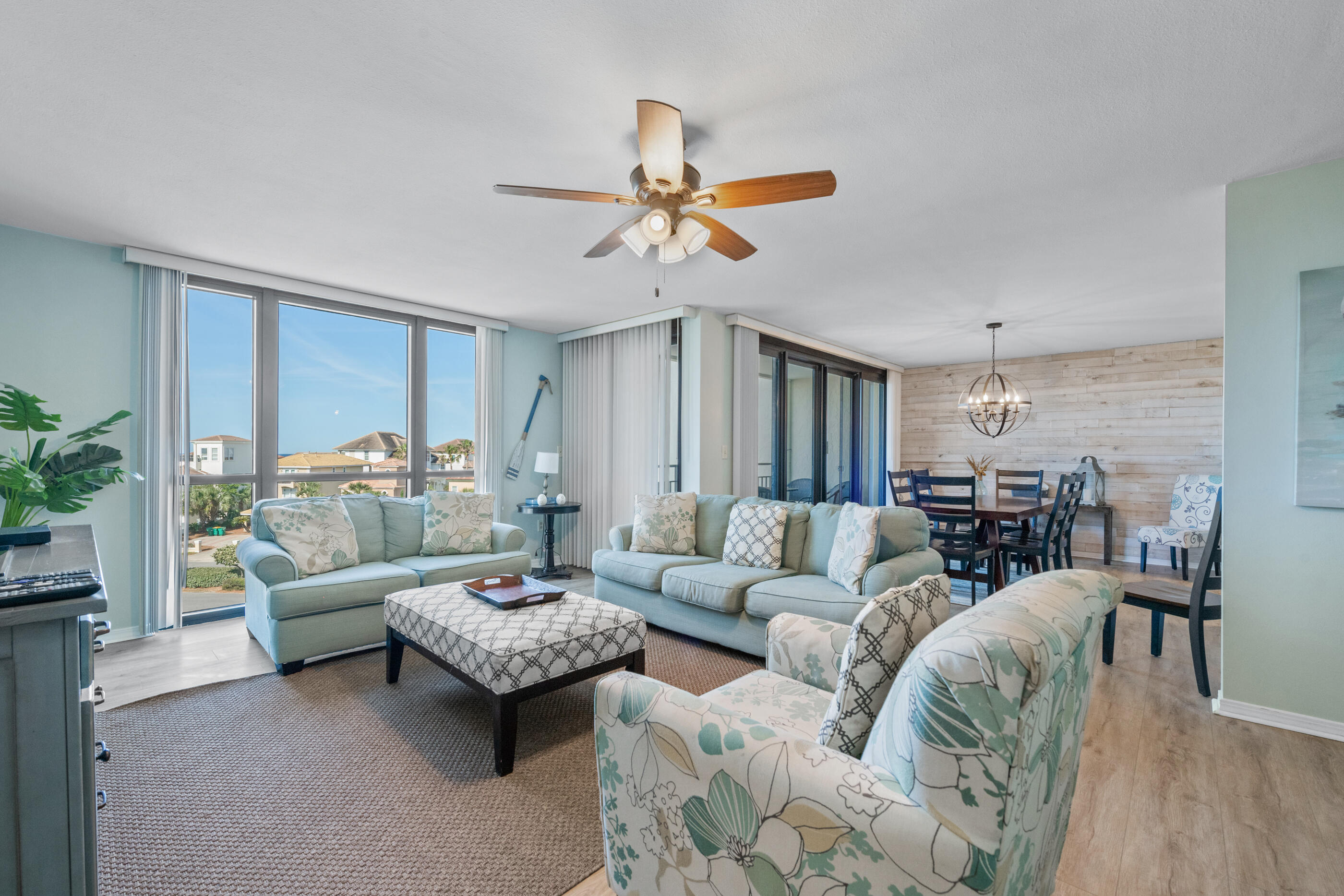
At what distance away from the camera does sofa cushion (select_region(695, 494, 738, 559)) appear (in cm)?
388

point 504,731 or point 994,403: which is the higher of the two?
point 994,403

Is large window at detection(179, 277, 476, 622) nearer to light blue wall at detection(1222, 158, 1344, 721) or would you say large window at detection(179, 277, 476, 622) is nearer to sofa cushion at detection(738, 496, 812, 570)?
sofa cushion at detection(738, 496, 812, 570)

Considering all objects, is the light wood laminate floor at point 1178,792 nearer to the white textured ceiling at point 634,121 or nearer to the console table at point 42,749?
the console table at point 42,749

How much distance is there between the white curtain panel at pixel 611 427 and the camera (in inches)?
199

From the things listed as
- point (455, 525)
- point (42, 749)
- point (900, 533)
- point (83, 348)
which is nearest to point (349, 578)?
point (455, 525)

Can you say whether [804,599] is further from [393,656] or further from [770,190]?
[393,656]

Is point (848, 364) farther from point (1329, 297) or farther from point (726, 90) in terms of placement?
point (726, 90)

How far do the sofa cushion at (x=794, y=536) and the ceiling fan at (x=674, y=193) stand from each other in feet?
5.65

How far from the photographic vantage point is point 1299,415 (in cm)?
232

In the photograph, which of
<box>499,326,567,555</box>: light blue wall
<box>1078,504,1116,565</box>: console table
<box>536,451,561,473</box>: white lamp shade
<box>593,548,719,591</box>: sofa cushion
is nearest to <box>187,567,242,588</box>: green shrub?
<box>499,326,567,555</box>: light blue wall

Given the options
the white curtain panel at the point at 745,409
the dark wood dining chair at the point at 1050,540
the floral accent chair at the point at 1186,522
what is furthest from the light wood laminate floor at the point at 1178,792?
the white curtain panel at the point at 745,409

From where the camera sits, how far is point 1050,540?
4.46 metres

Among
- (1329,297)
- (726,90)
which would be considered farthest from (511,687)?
(1329,297)

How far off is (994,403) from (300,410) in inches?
235
